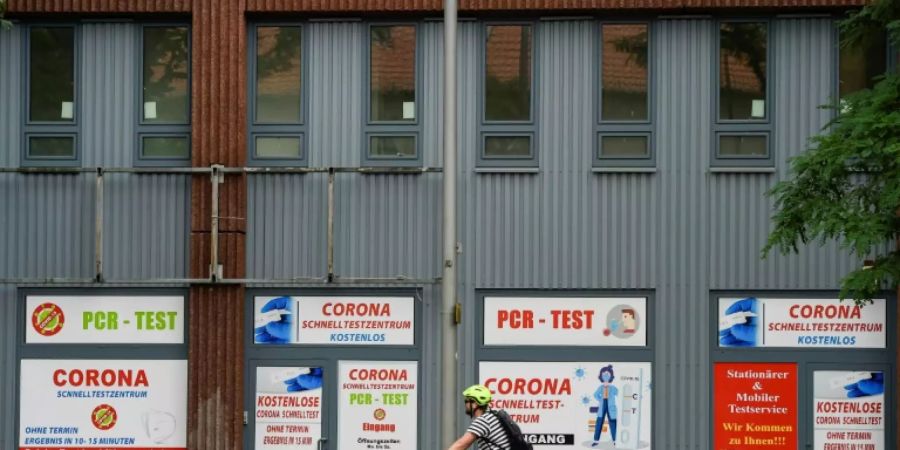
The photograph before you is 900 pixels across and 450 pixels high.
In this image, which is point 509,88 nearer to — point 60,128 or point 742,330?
point 742,330

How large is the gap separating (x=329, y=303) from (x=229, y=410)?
6.00ft

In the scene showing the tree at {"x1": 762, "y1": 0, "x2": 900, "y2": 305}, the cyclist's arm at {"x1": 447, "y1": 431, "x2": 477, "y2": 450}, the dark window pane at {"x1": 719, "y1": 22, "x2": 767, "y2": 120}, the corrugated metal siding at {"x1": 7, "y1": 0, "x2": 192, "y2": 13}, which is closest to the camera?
the cyclist's arm at {"x1": 447, "y1": 431, "x2": 477, "y2": 450}

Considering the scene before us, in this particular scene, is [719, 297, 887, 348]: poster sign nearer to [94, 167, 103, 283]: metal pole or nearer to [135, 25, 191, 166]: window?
[135, 25, 191, 166]: window

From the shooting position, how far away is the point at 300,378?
661 inches

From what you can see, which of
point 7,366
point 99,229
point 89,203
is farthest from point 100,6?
point 7,366

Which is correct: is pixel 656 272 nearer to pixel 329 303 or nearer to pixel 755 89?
pixel 755 89

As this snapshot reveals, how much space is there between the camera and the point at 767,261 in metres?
16.5

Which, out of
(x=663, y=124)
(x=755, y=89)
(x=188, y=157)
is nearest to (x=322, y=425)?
(x=188, y=157)

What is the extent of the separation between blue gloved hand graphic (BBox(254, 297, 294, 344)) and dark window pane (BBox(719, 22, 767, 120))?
6027 millimetres

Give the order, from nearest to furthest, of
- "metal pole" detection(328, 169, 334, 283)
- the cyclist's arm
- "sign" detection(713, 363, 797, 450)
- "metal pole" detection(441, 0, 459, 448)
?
1. the cyclist's arm
2. "metal pole" detection(441, 0, 459, 448)
3. "sign" detection(713, 363, 797, 450)
4. "metal pole" detection(328, 169, 334, 283)

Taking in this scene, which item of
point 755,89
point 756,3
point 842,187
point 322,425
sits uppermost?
point 756,3

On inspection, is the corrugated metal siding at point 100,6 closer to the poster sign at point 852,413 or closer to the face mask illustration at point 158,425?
the face mask illustration at point 158,425

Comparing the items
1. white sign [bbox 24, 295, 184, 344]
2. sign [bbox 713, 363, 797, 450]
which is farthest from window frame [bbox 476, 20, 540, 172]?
white sign [bbox 24, 295, 184, 344]

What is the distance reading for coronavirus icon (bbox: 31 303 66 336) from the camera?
17.0 metres
